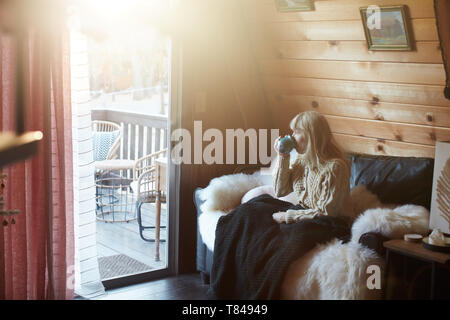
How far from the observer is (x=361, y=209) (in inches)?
123

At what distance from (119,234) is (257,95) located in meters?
1.60

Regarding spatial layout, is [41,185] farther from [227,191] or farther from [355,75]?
[355,75]

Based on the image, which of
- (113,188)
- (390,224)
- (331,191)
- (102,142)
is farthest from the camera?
(113,188)

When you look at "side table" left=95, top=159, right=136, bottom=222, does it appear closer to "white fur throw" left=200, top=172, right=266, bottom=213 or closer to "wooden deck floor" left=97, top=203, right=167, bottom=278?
"wooden deck floor" left=97, top=203, right=167, bottom=278

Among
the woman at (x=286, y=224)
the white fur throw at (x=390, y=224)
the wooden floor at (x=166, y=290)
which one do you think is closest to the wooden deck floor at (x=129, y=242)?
the wooden floor at (x=166, y=290)

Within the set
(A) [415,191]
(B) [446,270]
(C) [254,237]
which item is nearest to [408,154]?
(A) [415,191]

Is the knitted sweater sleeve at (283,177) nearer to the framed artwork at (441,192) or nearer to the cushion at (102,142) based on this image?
the framed artwork at (441,192)

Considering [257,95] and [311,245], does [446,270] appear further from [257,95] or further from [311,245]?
[257,95]

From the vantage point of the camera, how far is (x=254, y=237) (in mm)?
2947

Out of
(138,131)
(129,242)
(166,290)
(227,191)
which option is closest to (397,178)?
(227,191)

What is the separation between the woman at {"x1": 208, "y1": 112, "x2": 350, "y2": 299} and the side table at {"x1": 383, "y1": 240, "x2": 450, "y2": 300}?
260 millimetres

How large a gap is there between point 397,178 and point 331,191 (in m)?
0.49
